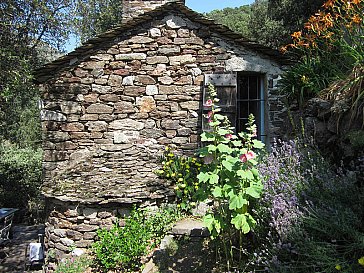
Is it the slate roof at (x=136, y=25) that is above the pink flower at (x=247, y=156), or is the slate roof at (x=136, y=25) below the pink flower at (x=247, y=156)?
above

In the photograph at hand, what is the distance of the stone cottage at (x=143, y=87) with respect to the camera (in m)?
5.98

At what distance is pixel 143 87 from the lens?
6.09 m

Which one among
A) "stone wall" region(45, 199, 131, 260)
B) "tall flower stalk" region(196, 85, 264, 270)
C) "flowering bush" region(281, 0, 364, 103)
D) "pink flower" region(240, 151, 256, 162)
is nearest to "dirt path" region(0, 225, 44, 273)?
"stone wall" region(45, 199, 131, 260)

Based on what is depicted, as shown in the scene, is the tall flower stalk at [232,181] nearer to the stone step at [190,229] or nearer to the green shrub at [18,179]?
the stone step at [190,229]

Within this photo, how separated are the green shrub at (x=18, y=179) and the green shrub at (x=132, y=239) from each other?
24.7 ft

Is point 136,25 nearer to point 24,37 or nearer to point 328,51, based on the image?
point 328,51

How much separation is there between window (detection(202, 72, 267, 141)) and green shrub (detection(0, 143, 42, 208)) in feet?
27.1

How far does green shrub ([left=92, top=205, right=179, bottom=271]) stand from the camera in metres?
4.57

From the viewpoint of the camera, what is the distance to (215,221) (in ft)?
10.2

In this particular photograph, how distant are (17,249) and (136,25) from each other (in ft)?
19.1

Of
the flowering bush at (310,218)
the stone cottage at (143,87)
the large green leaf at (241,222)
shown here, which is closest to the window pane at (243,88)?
the stone cottage at (143,87)

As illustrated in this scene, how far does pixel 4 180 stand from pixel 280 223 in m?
11.2

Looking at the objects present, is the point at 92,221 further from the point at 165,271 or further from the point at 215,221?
the point at 215,221

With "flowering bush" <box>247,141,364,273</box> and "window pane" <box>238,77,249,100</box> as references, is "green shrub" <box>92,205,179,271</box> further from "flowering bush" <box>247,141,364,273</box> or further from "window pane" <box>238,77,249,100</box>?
"window pane" <box>238,77,249,100</box>
